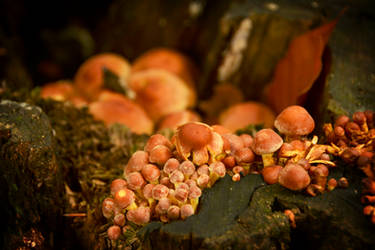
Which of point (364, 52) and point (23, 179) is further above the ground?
point (364, 52)

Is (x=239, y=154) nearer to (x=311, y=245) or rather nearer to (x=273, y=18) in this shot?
(x=311, y=245)

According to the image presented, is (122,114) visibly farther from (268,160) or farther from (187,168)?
(268,160)

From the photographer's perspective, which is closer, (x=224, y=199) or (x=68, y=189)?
(x=224, y=199)

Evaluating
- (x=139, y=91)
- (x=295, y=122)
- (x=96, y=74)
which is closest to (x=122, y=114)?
(x=139, y=91)


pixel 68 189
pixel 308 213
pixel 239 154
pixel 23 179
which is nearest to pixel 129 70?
pixel 68 189

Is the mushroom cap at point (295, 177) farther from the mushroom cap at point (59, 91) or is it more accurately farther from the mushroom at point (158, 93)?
the mushroom cap at point (59, 91)

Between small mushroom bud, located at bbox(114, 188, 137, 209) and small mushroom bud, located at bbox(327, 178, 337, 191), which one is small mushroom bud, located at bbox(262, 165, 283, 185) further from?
small mushroom bud, located at bbox(114, 188, 137, 209)
